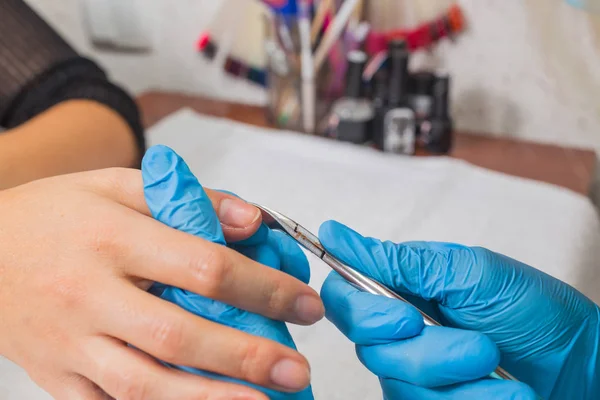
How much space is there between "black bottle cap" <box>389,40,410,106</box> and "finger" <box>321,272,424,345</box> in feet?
1.39

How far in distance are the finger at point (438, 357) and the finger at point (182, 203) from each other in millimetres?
137

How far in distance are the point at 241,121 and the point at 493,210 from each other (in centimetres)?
46

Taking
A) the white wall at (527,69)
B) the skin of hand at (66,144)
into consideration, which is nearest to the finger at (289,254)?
the skin of hand at (66,144)

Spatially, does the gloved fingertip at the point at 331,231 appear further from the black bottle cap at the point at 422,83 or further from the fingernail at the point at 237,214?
the black bottle cap at the point at 422,83

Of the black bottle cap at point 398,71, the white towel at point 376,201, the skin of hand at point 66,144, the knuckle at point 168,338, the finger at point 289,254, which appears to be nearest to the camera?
the knuckle at point 168,338

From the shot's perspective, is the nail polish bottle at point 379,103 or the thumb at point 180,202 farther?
the nail polish bottle at point 379,103

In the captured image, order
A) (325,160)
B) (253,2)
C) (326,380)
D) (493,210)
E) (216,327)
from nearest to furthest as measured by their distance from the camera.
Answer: (216,327) → (326,380) → (493,210) → (325,160) → (253,2)

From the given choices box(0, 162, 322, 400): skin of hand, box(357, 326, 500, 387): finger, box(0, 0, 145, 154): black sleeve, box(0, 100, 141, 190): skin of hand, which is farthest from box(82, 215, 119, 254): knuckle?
box(0, 0, 145, 154): black sleeve

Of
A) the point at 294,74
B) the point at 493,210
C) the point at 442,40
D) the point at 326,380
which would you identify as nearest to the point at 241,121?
the point at 294,74

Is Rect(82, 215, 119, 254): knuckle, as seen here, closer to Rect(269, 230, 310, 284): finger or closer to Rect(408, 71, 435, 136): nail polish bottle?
Rect(269, 230, 310, 284): finger

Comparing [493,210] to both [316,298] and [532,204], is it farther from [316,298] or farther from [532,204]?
[316,298]

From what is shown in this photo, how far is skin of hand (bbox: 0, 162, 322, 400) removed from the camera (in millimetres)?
330

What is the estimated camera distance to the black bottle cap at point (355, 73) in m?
0.82

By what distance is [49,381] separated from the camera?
38 cm
